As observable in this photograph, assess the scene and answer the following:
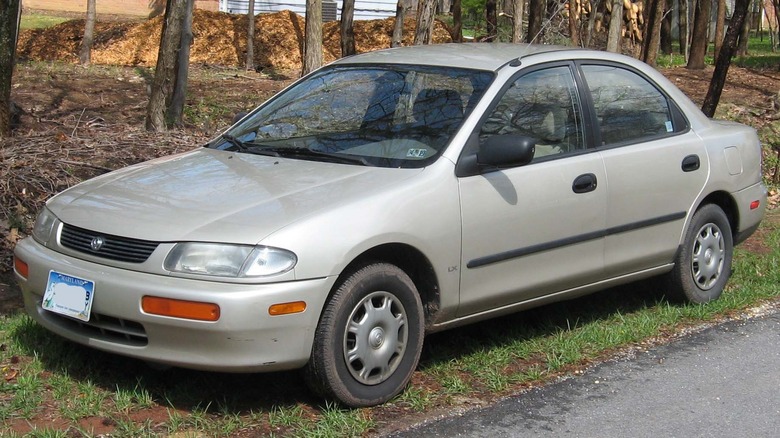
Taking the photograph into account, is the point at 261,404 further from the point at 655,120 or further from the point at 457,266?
the point at 655,120

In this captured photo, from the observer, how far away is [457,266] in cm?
505

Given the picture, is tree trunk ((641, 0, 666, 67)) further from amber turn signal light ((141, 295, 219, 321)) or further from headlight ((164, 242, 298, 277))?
amber turn signal light ((141, 295, 219, 321))

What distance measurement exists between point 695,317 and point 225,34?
17128 mm

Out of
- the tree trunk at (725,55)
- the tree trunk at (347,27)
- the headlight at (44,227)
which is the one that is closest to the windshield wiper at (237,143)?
the headlight at (44,227)

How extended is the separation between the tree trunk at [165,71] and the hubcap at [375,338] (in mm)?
6057

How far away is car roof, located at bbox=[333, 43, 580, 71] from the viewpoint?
18.9ft

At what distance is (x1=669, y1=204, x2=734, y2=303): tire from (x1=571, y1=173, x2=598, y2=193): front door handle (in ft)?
3.51

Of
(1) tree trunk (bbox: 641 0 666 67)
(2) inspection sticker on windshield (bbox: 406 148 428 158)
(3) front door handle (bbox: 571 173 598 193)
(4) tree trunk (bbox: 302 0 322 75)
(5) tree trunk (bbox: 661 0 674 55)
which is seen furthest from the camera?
(5) tree trunk (bbox: 661 0 674 55)

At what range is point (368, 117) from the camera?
555 cm

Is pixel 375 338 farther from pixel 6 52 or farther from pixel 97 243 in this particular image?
pixel 6 52

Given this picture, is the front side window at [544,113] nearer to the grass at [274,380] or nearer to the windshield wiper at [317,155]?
the windshield wiper at [317,155]

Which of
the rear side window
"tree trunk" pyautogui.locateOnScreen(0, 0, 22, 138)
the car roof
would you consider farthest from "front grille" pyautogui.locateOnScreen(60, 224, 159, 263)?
"tree trunk" pyautogui.locateOnScreen(0, 0, 22, 138)

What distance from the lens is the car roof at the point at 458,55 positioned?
5746 mm

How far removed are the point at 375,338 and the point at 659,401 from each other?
152 centimetres
